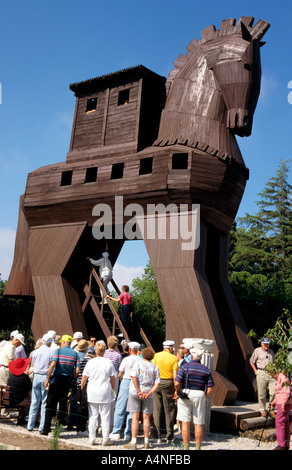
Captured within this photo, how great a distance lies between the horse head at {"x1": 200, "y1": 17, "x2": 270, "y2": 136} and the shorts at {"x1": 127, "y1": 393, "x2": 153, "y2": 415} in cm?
943

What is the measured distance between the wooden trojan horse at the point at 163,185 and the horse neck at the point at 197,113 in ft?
0.12

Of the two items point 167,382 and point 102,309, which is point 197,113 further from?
point 167,382

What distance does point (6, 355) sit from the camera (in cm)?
987

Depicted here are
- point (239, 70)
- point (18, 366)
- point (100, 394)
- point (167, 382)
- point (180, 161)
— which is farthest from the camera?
point (180, 161)

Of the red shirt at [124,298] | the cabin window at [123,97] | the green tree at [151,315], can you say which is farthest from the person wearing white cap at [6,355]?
the green tree at [151,315]

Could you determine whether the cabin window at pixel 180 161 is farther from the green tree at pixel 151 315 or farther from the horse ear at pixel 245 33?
the green tree at pixel 151 315

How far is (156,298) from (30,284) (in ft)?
52.4

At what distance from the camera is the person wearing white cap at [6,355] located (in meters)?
9.71

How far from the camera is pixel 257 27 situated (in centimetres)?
1501

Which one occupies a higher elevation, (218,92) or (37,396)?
(218,92)

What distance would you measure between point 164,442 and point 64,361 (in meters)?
2.44

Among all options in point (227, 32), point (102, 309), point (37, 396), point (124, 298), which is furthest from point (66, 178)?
point (37, 396)

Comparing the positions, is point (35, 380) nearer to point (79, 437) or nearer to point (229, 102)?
point (79, 437)

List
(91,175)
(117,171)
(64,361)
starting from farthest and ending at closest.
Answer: (91,175) → (117,171) → (64,361)
